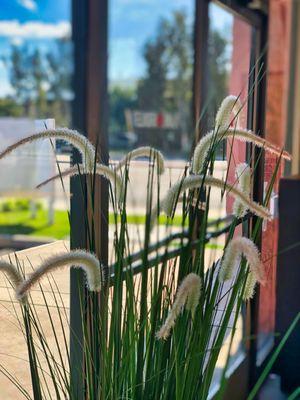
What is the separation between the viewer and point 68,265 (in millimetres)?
774

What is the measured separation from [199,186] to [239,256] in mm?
131

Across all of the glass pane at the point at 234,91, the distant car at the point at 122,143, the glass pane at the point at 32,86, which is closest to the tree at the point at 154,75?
the glass pane at the point at 32,86

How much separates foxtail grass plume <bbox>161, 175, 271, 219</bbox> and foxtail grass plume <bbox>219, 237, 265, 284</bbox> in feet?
0.32

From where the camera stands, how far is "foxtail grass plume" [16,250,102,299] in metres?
0.76

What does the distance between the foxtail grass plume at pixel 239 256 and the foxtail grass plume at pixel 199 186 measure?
0.10 m

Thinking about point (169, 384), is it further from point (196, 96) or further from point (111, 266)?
point (196, 96)

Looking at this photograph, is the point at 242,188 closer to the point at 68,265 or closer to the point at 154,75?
the point at 68,265

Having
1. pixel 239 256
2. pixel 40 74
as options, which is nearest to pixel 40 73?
pixel 40 74

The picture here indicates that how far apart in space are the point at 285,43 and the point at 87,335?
3610mm

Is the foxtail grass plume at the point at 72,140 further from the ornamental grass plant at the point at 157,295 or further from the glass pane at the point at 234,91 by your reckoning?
the glass pane at the point at 234,91

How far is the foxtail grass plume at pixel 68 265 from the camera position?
2.49 feet

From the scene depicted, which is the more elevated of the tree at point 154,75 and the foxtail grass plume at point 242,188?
the tree at point 154,75

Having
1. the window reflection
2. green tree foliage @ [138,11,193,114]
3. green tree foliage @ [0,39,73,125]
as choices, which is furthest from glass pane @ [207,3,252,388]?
green tree foliage @ [138,11,193,114]

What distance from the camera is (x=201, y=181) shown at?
33.1 inches
